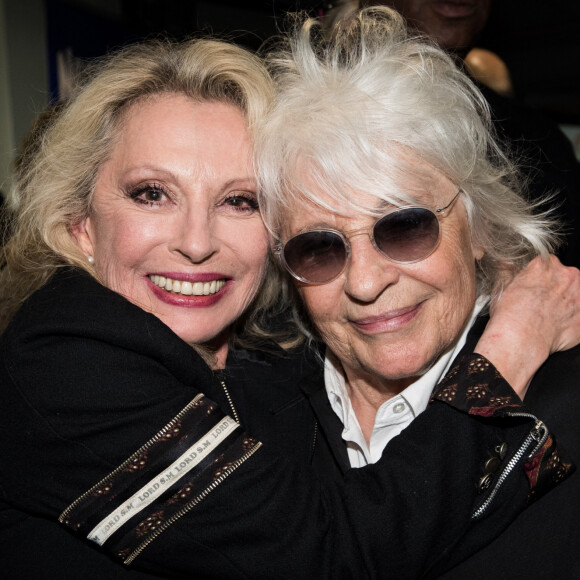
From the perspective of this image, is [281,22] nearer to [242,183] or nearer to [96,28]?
[96,28]

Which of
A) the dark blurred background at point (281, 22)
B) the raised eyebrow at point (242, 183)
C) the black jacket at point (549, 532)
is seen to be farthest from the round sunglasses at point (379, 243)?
A: the dark blurred background at point (281, 22)

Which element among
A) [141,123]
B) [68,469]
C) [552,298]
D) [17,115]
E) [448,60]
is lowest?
[17,115]

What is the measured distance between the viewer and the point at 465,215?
2.05 meters

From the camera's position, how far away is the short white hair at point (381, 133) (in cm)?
193

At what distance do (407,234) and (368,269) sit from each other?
0.14m

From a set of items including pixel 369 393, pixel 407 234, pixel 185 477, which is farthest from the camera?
pixel 369 393

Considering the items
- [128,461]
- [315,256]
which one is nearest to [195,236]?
[315,256]

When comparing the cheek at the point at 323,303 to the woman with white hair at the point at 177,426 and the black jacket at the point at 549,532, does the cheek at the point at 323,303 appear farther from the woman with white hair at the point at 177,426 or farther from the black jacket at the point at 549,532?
the black jacket at the point at 549,532

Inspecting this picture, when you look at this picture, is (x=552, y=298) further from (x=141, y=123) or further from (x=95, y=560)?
(x=95, y=560)

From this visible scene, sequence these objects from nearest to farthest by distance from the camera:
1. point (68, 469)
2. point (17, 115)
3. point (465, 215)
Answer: point (68, 469) → point (465, 215) → point (17, 115)

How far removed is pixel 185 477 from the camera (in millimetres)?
1693

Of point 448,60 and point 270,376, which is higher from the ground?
point 448,60

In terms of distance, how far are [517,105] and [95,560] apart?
2276 mm

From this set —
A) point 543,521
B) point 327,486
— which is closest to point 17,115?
point 327,486
